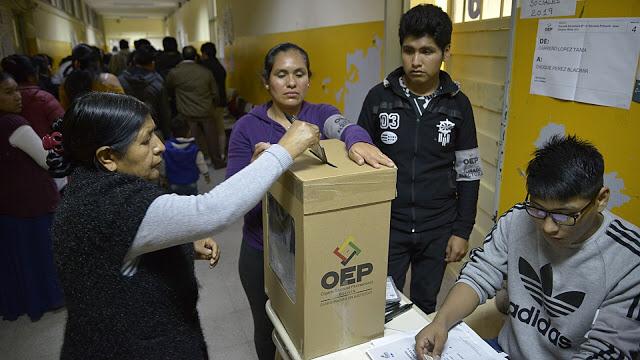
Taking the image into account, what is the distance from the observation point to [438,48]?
160 cm

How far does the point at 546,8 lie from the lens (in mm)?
1693

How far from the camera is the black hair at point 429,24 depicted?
1.57 metres

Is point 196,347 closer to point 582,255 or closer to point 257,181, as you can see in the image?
point 257,181

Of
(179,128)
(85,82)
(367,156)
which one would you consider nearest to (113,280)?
(367,156)

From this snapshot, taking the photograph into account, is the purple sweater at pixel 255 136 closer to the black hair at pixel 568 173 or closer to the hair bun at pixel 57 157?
the hair bun at pixel 57 157

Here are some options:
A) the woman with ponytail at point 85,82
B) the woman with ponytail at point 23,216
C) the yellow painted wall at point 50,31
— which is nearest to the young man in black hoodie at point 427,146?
the woman with ponytail at point 23,216

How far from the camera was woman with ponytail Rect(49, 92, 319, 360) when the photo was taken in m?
0.90

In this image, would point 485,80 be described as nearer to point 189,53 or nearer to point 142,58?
point 142,58

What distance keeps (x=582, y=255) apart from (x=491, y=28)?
61.6 inches

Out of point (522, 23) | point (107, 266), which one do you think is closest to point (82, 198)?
point (107, 266)

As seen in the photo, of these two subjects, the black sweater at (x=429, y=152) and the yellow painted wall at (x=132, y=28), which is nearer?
the black sweater at (x=429, y=152)

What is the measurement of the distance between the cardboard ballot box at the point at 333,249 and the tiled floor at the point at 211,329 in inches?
42.8

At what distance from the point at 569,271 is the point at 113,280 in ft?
3.50

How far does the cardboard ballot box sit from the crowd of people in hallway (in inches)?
3.2
